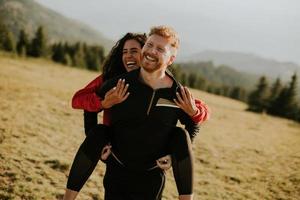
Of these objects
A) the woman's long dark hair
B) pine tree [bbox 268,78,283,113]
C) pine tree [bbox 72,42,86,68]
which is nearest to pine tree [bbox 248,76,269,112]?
pine tree [bbox 268,78,283,113]

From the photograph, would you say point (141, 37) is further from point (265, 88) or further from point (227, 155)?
point (265, 88)

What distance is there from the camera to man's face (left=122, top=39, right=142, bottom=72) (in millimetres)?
4211

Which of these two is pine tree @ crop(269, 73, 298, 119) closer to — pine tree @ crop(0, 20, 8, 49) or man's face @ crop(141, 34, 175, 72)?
pine tree @ crop(0, 20, 8, 49)

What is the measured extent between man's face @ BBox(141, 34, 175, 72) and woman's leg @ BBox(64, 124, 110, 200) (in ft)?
2.51

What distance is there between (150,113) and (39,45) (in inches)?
2846

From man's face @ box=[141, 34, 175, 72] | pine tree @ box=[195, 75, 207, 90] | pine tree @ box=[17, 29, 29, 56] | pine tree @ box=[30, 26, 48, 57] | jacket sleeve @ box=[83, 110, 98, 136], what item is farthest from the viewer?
pine tree @ box=[195, 75, 207, 90]

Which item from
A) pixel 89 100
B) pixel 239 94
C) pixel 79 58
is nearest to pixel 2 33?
pixel 79 58

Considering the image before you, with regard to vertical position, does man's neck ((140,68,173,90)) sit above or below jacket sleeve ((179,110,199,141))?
above

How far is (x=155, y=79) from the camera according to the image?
348cm

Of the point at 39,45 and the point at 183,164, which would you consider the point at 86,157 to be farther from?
the point at 39,45

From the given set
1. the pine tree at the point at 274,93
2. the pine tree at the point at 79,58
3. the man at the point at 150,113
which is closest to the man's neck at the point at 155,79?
the man at the point at 150,113

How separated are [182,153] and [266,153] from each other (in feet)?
→ 36.9

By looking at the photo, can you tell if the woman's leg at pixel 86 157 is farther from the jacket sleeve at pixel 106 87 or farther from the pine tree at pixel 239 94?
the pine tree at pixel 239 94

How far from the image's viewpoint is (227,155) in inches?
492
